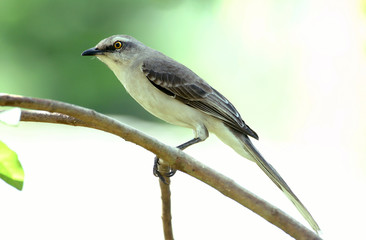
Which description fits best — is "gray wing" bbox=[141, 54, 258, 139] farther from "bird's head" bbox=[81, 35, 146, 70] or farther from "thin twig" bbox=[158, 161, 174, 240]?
"thin twig" bbox=[158, 161, 174, 240]

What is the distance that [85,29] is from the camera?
1212cm

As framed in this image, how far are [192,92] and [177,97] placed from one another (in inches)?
7.3

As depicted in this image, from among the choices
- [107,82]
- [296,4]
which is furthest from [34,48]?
[296,4]

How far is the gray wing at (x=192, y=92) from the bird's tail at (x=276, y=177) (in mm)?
123

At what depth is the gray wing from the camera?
4934mm

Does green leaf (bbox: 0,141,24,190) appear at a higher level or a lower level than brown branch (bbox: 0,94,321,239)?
lower

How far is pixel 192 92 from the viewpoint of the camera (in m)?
5.07

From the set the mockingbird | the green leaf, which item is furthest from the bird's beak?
the green leaf

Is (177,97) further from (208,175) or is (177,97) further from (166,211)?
(208,175)

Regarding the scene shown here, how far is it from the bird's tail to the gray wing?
12 cm

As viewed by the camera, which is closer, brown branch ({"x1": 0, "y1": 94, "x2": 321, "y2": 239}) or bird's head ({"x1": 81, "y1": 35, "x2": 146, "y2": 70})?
brown branch ({"x1": 0, "y1": 94, "x2": 321, "y2": 239})

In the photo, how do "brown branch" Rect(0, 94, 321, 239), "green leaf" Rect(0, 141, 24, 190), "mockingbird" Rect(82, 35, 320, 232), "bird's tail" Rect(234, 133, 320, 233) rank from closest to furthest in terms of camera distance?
"green leaf" Rect(0, 141, 24, 190)
"brown branch" Rect(0, 94, 321, 239)
"bird's tail" Rect(234, 133, 320, 233)
"mockingbird" Rect(82, 35, 320, 232)

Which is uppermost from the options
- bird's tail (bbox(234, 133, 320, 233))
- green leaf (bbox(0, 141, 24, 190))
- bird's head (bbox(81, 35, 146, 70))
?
bird's head (bbox(81, 35, 146, 70))

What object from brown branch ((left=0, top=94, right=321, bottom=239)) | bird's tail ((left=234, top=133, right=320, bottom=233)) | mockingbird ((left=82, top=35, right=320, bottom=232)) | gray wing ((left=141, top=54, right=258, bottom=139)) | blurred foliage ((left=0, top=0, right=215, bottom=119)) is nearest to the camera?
brown branch ((left=0, top=94, right=321, bottom=239))
